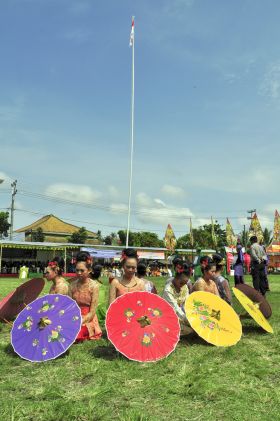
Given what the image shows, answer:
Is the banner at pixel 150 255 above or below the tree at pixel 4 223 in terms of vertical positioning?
below

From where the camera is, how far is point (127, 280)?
642 cm

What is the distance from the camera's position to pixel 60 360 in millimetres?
5125

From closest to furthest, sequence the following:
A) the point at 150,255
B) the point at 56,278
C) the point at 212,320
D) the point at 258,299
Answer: the point at 212,320 → the point at 56,278 → the point at 258,299 → the point at 150,255

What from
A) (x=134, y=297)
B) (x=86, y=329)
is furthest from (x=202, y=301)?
(x=86, y=329)

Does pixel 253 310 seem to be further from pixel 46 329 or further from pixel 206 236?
pixel 206 236

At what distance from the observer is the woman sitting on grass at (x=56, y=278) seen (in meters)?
7.65

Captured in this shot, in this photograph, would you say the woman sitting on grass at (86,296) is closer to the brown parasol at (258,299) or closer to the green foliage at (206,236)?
the brown parasol at (258,299)

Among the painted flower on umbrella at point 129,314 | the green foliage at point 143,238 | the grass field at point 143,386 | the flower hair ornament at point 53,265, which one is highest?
the green foliage at point 143,238

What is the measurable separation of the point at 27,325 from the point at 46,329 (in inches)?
14.7

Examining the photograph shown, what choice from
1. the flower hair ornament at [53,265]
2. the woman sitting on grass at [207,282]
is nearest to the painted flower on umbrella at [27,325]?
the flower hair ornament at [53,265]

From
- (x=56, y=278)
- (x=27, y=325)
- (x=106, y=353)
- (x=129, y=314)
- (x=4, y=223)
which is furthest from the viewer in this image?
(x=4, y=223)

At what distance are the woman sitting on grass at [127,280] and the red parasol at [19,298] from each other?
266 centimetres

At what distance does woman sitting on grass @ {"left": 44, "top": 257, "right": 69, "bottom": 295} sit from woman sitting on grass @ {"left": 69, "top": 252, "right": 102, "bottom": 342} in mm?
1051

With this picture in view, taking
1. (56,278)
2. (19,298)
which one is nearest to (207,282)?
(56,278)
